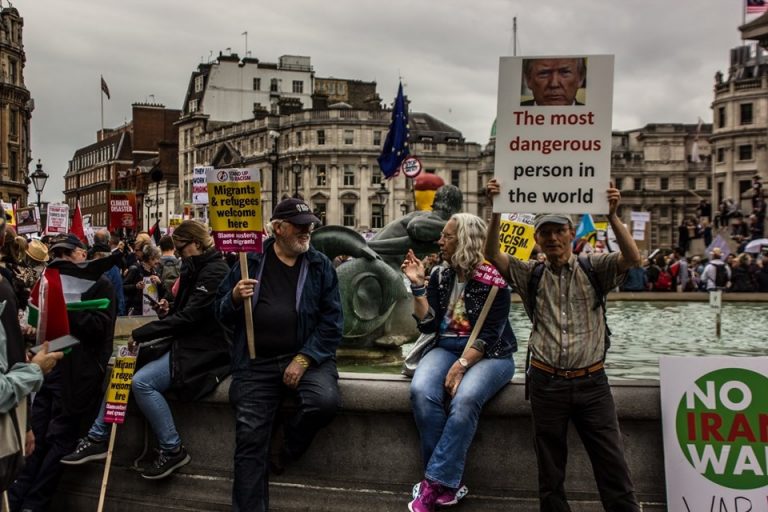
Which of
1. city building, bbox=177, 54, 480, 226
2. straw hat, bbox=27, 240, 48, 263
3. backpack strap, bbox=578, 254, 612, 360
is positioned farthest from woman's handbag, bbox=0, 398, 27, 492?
city building, bbox=177, 54, 480, 226

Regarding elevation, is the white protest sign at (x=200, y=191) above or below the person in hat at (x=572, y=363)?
above

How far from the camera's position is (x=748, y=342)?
12.7 m

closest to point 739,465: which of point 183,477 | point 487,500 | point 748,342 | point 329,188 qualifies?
point 487,500

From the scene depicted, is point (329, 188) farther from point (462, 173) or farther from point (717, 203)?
point (717, 203)

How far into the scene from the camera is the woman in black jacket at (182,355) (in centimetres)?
598

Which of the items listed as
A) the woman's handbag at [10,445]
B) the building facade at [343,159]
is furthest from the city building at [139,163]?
the woman's handbag at [10,445]

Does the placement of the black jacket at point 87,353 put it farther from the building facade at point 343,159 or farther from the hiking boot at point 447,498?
the building facade at point 343,159

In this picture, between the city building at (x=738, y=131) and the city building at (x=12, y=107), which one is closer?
the city building at (x=12, y=107)

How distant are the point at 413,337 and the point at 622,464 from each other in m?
4.36

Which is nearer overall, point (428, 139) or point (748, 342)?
point (748, 342)

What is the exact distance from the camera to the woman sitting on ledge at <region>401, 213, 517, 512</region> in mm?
5406

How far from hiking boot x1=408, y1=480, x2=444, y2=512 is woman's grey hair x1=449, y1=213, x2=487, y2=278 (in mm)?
1211

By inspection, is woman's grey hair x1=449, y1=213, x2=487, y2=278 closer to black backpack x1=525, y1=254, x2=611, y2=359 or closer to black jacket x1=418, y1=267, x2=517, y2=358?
black jacket x1=418, y1=267, x2=517, y2=358

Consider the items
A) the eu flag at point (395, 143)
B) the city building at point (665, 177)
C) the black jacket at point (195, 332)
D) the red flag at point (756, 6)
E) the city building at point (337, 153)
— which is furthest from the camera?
the city building at point (665, 177)
